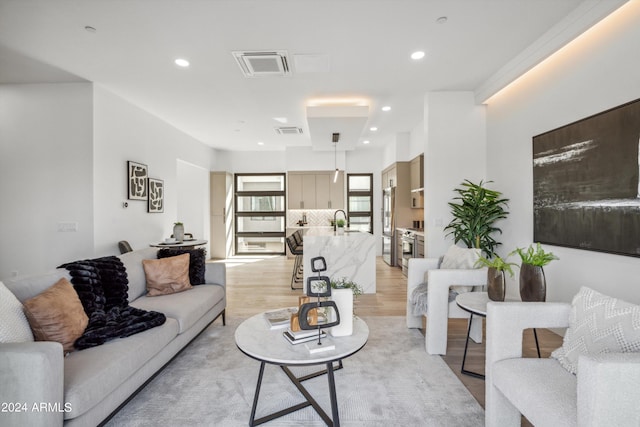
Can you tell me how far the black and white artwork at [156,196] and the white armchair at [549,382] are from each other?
17.3ft

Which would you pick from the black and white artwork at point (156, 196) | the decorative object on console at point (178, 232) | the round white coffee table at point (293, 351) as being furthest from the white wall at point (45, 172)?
the round white coffee table at point (293, 351)

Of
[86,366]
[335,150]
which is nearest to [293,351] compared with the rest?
[86,366]

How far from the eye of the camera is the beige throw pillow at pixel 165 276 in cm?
288

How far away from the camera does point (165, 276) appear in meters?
2.91

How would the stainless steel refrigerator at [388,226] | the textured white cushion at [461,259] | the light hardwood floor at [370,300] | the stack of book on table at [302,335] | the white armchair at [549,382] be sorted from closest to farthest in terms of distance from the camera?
the white armchair at [549,382]
the stack of book on table at [302,335]
the light hardwood floor at [370,300]
the textured white cushion at [461,259]
the stainless steel refrigerator at [388,226]

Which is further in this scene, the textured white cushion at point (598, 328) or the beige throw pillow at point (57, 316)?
the beige throw pillow at point (57, 316)

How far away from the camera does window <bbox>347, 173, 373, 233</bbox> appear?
8.26 m

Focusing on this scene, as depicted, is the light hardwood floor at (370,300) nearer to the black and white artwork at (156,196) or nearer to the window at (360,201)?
the window at (360,201)

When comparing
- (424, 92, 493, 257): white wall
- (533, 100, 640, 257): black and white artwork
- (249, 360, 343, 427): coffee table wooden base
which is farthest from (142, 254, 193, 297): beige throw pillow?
(533, 100, 640, 257): black and white artwork

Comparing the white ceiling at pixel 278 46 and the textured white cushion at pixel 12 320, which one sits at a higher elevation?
the white ceiling at pixel 278 46

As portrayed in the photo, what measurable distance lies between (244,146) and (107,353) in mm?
6680

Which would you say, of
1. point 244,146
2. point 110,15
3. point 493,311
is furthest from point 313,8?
point 244,146

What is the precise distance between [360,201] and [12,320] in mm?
7332

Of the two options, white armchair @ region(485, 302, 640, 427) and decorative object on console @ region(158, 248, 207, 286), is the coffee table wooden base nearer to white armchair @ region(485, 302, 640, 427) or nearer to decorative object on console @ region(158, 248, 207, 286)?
white armchair @ region(485, 302, 640, 427)
